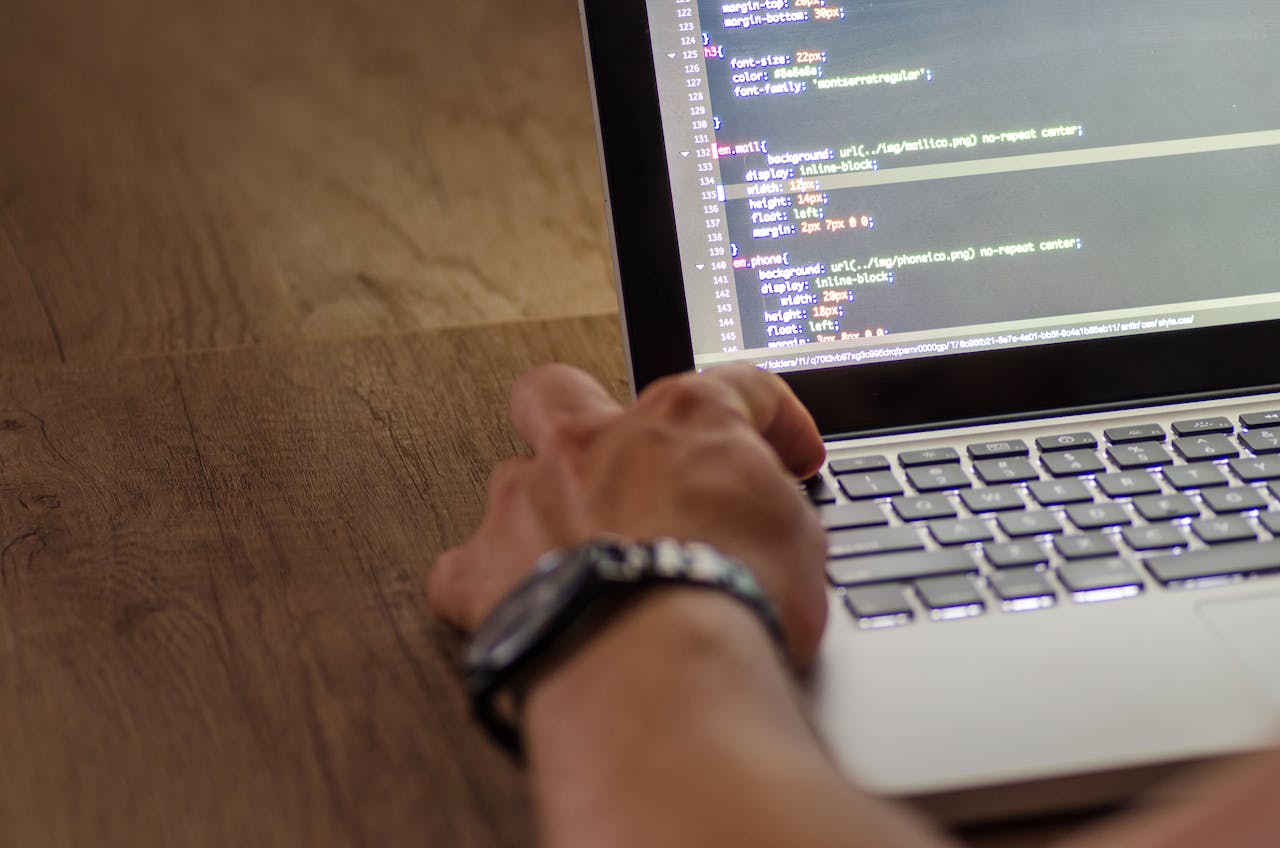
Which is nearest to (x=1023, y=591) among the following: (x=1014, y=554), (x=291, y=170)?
(x=1014, y=554)

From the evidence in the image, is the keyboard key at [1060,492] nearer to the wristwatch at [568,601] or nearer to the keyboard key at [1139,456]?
the keyboard key at [1139,456]

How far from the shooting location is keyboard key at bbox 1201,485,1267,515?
0.50m

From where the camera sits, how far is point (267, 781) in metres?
0.38

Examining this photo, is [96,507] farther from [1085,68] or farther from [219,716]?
[1085,68]

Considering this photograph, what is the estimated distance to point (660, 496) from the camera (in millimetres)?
415

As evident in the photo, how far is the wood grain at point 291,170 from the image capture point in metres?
0.80

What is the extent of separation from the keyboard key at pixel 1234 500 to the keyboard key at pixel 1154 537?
28mm

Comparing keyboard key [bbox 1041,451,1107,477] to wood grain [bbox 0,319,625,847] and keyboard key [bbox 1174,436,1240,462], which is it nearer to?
keyboard key [bbox 1174,436,1240,462]

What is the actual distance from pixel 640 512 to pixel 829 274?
22 cm

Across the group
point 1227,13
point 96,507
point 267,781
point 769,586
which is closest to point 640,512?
point 769,586

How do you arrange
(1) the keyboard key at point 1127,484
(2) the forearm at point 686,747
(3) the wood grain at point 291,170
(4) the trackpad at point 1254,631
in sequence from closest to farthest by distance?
(2) the forearm at point 686,747
(4) the trackpad at point 1254,631
(1) the keyboard key at point 1127,484
(3) the wood grain at point 291,170

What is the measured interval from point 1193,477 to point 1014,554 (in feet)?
0.39

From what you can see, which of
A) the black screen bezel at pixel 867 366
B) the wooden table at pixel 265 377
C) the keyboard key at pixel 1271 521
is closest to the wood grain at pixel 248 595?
the wooden table at pixel 265 377

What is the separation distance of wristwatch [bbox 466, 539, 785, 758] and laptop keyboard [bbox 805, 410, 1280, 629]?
0.32 ft
